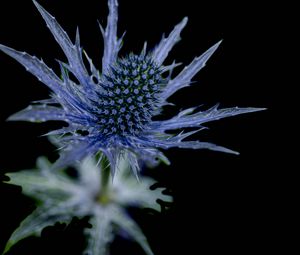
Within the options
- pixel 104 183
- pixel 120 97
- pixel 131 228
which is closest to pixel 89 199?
pixel 104 183

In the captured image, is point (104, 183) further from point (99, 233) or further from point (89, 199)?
point (99, 233)

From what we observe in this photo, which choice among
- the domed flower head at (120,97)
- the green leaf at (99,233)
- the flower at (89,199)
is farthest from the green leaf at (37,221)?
the domed flower head at (120,97)

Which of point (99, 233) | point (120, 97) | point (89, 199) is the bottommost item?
point (99, 233)

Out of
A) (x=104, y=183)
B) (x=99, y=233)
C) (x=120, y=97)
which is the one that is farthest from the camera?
(x=104, y=183)

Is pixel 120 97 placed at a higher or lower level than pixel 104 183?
higher

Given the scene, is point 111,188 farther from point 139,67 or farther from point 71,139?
point 139,67

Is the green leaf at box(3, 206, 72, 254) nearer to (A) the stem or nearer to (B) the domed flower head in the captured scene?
(A) the stem

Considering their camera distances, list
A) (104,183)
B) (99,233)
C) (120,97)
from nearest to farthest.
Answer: (120,97)
(99,233)
(104,183)
